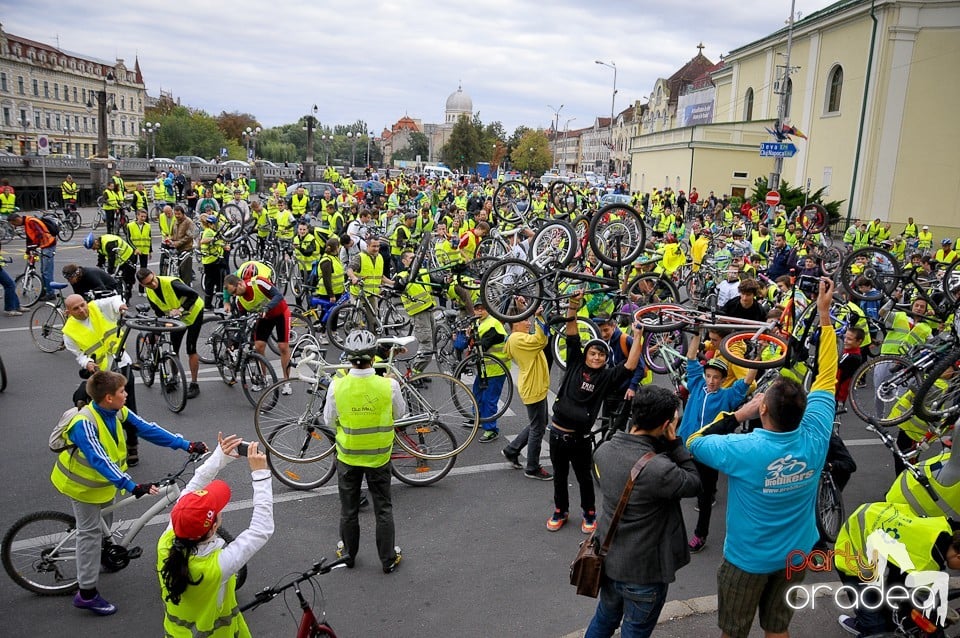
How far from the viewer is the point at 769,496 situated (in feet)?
11.0

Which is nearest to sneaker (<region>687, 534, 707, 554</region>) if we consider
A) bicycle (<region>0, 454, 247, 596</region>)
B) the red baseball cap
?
bicycle (<region>0, 454, 247, 596</region>)

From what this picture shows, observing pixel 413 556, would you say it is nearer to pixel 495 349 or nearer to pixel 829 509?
pixel 495 349

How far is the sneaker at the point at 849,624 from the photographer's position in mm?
4305

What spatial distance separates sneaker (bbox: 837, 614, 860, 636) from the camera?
4.30 metres

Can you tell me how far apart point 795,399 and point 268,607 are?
376cm

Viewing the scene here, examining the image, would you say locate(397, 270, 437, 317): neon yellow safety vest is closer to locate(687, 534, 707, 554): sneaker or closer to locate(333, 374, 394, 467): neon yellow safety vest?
locate(333, 374, 394, 467): neon yellow safety vest

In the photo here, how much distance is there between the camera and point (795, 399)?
3.24m

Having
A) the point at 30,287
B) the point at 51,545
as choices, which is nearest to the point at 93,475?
the point at 51,545

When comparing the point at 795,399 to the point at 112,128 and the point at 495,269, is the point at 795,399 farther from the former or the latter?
the point at 112,128

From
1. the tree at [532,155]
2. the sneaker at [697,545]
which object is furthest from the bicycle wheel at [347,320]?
the tree at [532,155]

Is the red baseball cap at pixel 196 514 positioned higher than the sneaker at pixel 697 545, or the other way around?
the red baseball cap at pixel 196 514

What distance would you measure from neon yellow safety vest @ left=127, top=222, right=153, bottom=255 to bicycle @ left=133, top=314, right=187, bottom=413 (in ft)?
21.3

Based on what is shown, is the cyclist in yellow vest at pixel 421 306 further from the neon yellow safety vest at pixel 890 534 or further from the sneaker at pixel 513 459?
the neon yellow safety vest at pixel 890 534

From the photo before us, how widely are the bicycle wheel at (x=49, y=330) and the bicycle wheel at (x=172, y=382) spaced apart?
11.3 feet
